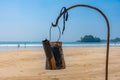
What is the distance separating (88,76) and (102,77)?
0.76 metres

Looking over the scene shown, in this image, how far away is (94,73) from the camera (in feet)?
62.1

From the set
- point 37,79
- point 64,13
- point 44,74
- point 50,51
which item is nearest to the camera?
point 50,51

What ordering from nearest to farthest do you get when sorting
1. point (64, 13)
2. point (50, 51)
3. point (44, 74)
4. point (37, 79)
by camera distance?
point (50, 51), point (64, 13), point (37, 79), point (44, 74)

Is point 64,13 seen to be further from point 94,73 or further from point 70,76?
point 94,73

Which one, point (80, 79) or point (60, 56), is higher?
point (60, 56)

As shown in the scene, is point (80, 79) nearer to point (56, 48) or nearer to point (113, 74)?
point (113, 74)

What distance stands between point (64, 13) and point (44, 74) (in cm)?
1214

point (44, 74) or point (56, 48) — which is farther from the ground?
point (56, 48)

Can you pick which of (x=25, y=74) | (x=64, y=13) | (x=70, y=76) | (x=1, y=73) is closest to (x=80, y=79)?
(x=70, y=76)

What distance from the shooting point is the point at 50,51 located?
Answer: 5688mm

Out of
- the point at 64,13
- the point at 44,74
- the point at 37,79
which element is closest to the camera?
the point at 64,13

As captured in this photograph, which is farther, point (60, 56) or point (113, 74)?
point (113, 74)

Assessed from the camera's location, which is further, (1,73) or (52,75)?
(1,73)

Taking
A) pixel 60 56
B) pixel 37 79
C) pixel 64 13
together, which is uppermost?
pixel 64 13
